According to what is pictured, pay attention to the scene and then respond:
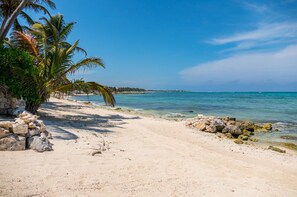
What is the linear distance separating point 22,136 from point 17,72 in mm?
4754

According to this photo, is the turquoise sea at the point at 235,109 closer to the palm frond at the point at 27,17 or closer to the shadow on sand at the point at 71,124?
the shadow on sand at the point at 71,124

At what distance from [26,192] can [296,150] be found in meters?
10.6

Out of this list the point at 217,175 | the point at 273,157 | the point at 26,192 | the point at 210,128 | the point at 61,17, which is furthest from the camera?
the point at 61,17

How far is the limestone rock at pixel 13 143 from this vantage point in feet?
20.4

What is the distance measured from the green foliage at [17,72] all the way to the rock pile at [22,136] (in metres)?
3.52

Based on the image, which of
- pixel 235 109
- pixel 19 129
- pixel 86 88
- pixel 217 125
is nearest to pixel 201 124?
pixel 217 125

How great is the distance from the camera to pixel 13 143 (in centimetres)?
628

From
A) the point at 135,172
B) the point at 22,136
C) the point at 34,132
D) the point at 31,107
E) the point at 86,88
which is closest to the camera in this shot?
the point at 135,172

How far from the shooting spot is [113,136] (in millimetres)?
9766

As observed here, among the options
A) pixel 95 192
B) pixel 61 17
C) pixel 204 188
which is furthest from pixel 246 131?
pixel 61 17

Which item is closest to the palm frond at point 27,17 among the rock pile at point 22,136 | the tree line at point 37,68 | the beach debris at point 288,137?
the tree line at point 37,68

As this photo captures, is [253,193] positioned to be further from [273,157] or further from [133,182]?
[273,157]

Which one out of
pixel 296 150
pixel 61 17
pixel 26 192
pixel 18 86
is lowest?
pixel 296 150

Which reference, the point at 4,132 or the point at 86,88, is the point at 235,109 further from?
the point at 4,132
